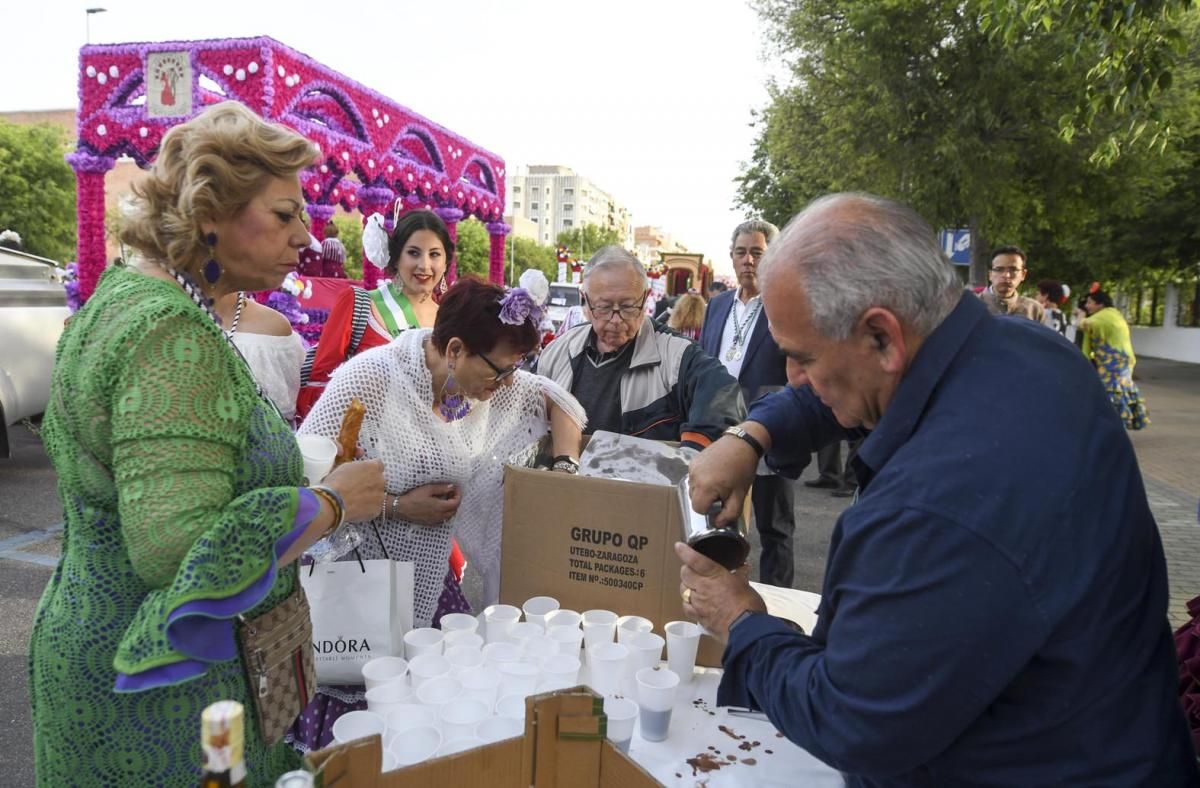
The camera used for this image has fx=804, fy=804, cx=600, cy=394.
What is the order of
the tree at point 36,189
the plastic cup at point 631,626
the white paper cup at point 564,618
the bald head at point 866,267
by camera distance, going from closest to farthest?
the bald head at point 866,267
the plastic cup at point 631,626
the white paper cup at point 564,618
the tree at point 36,189

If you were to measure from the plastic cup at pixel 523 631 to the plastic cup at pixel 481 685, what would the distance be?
0.68ft

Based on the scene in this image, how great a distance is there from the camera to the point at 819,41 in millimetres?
16750

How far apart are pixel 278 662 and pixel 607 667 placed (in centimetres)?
76

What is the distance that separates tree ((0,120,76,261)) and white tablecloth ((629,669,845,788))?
36835mm

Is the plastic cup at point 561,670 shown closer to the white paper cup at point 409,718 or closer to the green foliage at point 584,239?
the white paper cup at point 409,718

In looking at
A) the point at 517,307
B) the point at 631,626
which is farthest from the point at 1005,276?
the point at 631,626

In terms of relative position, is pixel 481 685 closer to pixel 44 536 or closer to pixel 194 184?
pixel 194 184

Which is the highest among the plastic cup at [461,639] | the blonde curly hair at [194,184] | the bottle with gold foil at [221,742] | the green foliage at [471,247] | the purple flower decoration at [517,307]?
the green foliage at [471,247]

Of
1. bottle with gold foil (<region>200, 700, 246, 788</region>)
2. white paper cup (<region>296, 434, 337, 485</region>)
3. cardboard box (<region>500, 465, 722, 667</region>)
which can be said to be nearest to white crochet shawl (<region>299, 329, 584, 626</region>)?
cardboard box (<region>500, 465, 722, 667</region>)


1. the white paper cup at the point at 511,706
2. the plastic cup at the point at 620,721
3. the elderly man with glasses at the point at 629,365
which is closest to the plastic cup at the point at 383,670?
the white paper cup at the point at 511,706

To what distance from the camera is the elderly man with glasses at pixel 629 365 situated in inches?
116

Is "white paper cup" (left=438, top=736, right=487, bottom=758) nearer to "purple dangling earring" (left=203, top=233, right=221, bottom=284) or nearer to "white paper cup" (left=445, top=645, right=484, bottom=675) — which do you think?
"white paper cup" (left=445, top=645, right=484, bottom=675)

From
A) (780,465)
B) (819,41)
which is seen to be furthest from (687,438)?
(819,41)

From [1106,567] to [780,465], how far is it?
97 cm
